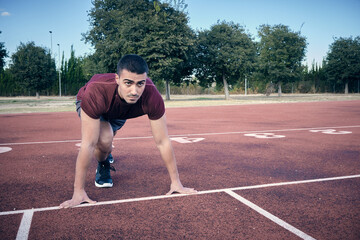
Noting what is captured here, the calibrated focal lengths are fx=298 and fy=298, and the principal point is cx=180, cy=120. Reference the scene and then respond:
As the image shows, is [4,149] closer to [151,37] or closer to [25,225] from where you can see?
[25,225]

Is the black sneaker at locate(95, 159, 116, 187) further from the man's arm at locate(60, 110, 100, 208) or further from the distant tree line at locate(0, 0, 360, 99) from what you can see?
the distant tree line at locate(0, 0, 360, 99)

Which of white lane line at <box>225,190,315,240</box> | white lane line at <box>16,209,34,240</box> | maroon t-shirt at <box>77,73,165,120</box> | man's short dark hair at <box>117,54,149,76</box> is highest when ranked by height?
man's short dark hair at <box>117,54,149,76</box>

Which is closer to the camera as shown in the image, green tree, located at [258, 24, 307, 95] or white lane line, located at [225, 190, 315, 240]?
white lane line, located at [225, 190, 315, 240]

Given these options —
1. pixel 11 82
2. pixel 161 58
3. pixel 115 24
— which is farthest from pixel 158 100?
pixel 11 82

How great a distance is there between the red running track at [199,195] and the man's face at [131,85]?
117cm

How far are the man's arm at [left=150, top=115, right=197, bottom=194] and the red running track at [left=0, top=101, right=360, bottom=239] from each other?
13 centimetres

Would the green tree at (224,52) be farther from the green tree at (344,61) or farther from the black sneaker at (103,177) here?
the black sneaker at (103,177)

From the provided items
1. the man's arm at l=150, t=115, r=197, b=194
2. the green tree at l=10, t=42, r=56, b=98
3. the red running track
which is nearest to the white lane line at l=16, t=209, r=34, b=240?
the red running track

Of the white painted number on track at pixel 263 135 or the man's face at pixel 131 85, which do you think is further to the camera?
the white painted number on track at pixel 263 135

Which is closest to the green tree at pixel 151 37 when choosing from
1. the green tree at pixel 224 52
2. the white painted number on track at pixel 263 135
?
the green tree at pixel 224 52

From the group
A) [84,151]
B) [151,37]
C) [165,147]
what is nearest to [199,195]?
[165,147]

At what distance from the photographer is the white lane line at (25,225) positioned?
251 cm

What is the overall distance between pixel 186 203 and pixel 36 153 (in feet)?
13.2

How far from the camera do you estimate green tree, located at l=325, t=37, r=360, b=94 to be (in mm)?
48156
